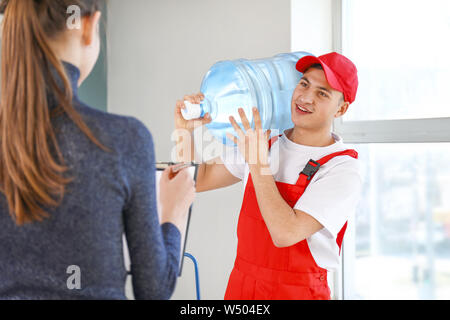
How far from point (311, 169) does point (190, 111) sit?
0.37 meters

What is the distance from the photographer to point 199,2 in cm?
196

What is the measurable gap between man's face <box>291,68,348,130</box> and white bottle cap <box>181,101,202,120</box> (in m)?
0.27

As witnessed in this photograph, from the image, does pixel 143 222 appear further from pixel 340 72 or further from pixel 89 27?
pixel 340 72

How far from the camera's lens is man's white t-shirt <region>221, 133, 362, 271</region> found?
1118mm

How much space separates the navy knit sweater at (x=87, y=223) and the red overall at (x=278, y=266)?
0.59 meters

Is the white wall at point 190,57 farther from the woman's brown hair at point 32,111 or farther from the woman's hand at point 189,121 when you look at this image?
the woman's brown hair at point 32,111

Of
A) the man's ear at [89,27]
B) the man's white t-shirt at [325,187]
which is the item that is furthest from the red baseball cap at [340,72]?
the man's ear at [89,27]

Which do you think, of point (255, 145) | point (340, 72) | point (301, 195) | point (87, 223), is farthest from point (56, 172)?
point (340, 72)

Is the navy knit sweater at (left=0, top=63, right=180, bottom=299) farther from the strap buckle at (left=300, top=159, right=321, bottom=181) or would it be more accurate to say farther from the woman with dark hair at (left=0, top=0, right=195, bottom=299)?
the strap buckle at (left=300, top=159, right=321, bottom=181)

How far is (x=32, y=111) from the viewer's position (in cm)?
62

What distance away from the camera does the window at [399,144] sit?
1.66 m

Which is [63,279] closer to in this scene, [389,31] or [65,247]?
[65,247]
